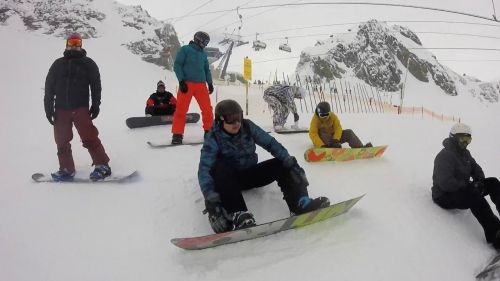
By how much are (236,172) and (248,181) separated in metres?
0.16

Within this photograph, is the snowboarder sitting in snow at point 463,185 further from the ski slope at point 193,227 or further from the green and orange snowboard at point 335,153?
the green and orange snowboard at point 335,153

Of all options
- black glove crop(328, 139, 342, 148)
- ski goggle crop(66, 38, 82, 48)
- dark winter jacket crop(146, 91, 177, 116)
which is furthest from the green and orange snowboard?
dark winter jacket crop(146, 91, 177, 116)

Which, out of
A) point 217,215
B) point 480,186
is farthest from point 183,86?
point 480,186

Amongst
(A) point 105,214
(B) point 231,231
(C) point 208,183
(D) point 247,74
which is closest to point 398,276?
(B) point 231,231

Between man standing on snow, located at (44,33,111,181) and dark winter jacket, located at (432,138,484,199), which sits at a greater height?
man standing on snow, located at (44,33,111,181)

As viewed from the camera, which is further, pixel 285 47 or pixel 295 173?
pixel 285 47

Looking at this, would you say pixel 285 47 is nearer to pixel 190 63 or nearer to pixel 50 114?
pixel 190 63

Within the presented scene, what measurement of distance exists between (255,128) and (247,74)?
282 inches

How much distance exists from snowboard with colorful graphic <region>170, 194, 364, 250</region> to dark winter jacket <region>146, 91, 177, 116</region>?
5422 millimetres

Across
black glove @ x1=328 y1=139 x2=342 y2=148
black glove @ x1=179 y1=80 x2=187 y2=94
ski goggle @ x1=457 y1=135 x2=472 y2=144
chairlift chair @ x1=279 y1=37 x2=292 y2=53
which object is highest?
chairlift chair @ x1=279 y1=37 x2=292 y2=53

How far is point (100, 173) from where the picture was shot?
13.8 feet

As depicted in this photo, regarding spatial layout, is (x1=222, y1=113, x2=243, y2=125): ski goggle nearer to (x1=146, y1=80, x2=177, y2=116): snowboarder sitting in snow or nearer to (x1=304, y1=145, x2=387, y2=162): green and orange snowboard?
(x1=304, y1=145, x2=387, y2=162): green and orange snowboard

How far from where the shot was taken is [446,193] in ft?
12.8

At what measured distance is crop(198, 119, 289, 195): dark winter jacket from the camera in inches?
130
